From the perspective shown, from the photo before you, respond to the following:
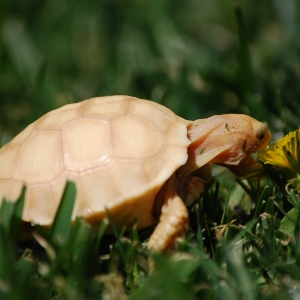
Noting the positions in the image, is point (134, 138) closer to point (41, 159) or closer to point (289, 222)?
point (41, 159)

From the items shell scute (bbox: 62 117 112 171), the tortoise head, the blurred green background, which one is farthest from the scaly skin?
the blurred green background

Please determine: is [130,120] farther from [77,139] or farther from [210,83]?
[210,83]

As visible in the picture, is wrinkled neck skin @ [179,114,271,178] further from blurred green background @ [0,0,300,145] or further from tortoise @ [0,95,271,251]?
blurred green background @ [0,0,300,145]

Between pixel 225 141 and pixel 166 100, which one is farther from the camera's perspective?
pixel 166 100

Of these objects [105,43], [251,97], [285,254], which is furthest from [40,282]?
[105,43]

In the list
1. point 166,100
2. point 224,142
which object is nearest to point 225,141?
point 224,142

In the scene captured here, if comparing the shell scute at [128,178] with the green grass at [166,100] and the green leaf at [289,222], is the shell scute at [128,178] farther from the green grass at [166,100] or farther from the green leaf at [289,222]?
the green leaf at [289,222]
